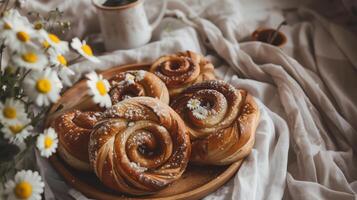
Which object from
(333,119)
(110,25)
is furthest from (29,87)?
(333,119)

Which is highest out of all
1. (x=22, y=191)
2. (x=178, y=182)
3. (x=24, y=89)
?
(x=24, y=89)

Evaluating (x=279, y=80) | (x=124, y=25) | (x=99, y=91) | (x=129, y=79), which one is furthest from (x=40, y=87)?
(x=279, y=80)

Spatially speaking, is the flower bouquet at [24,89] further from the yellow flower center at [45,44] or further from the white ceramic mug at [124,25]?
the white ceramic mug at [124,25]

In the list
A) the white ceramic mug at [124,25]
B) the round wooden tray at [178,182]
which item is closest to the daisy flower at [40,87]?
the round wooden tray at [178,182]

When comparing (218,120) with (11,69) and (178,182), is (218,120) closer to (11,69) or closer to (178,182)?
(178,182)

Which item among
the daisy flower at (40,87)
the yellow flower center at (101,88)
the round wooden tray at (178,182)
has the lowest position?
the round wooden tray at (178,182)

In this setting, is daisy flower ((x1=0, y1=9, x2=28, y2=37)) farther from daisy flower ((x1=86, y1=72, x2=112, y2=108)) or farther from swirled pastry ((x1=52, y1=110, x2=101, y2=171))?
swirled pastry ((x1=52, y1=110, x2=101, y2=171))

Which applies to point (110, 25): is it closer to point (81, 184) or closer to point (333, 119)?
point (81, 184)
